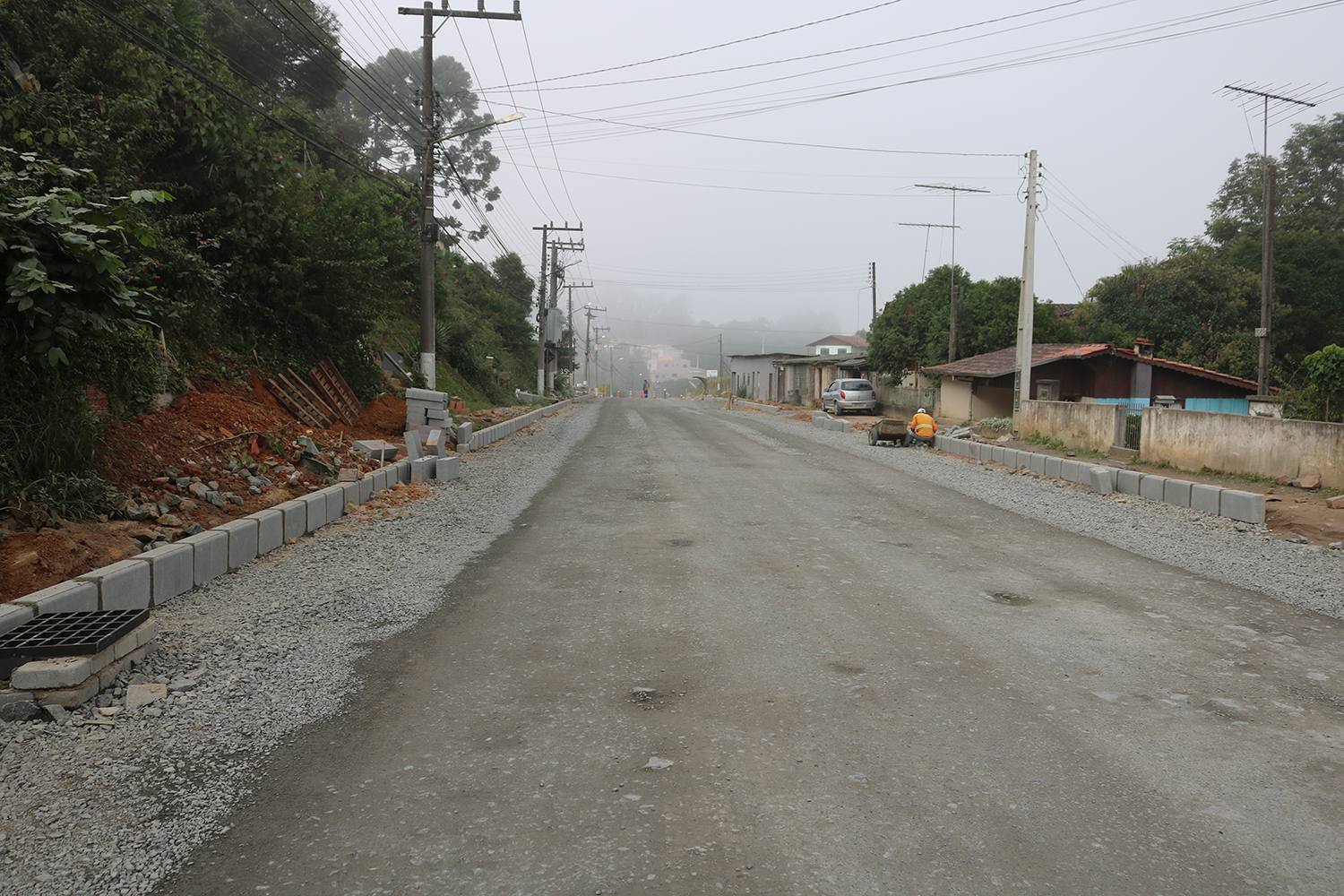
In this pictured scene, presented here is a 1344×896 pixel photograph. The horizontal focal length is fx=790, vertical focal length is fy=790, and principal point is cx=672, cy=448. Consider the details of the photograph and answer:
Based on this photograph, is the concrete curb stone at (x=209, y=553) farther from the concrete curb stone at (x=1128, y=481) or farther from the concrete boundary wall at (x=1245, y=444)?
the concrete boundary wall at (x=1245, y=444)

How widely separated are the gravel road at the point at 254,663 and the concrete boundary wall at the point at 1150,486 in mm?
362

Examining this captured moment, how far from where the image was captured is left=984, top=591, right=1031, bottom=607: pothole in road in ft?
20.5

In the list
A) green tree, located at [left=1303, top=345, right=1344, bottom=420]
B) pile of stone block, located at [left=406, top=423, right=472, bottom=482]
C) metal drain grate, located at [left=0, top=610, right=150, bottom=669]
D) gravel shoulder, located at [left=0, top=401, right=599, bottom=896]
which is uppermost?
green tree, located at [left=1303, top=345, right=1344, bottom=420]

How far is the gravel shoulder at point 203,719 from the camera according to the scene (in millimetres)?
2945

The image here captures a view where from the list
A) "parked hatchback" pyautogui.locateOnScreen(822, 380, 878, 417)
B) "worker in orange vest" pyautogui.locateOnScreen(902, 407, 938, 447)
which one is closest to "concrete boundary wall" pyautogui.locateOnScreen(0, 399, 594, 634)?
"worker in orange vest" pyautogui.locateOnScreen(902, 407, 938, 447)

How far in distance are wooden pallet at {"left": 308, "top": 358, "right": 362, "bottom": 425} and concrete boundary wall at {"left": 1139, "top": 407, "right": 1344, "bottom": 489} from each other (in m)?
14.8

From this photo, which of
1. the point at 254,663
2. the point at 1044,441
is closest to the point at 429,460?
the point at 254,663

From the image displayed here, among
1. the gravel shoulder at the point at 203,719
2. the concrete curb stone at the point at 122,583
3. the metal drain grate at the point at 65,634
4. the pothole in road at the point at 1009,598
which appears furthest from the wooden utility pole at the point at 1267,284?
the metal drain grate at the point at 65,634

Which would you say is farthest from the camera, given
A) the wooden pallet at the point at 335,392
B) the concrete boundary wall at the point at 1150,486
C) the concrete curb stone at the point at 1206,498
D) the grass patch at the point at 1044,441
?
the grass patch at the point at 1044,441

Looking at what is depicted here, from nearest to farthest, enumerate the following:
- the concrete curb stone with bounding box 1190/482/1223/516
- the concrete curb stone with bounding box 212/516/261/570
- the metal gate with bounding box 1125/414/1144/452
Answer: the concrete curb stone with bounding box 212/516/261/570
the concrete curb stone with bounding box 1190/482/1223/516
the metal gate with bounding box 1125/414/1144/452

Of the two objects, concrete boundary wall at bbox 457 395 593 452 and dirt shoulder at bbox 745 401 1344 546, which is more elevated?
concrete boundary wall at bbox 457 395 593 452

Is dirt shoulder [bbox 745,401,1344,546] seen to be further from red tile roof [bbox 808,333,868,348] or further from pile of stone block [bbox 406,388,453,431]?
red tile roof [bbox 808,333,868,348]

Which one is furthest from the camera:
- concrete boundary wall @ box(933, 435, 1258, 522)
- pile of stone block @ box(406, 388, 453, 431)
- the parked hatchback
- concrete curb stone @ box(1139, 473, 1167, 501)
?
the parked hatchback

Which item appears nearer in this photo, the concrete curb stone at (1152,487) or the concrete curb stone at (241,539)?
the concrete curb stone at (241,539)
